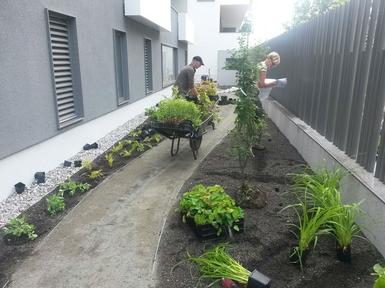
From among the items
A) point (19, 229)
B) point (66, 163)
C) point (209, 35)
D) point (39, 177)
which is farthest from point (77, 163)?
point (209, 35)

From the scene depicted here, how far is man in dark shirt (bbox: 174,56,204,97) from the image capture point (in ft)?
24.9

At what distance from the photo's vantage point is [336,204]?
10.5ft

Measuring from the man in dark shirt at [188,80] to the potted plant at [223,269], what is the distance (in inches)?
194

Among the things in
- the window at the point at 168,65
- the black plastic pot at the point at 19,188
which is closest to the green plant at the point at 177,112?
the black plastic pot at the point at 19,188

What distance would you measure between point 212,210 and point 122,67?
6718mm

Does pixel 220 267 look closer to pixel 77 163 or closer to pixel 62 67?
pixel 77 163

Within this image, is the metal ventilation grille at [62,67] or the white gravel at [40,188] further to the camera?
the metal ventilation grille at [62,67]

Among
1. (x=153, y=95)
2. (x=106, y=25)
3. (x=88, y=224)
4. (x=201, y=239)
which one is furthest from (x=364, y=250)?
(x=153, y=95)

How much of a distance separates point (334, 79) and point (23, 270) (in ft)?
14.8

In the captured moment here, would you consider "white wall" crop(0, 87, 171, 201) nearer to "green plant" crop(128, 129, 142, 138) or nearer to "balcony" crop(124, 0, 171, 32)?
"green plant" crop(128, 129, 142, 138)

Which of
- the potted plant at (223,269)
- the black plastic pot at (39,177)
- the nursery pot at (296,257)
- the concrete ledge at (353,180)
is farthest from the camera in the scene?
the black plastic pot at (39,177)

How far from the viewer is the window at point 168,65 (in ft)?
49.8

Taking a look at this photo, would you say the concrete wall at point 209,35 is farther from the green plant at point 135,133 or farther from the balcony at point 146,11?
the green plant at point 135,133

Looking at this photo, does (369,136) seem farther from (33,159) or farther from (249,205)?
(33,159)
